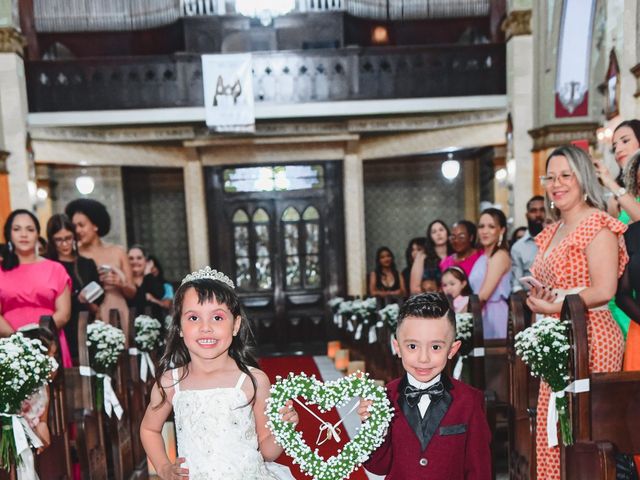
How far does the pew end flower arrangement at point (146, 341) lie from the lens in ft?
13.9

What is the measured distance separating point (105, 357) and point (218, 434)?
1.82 m

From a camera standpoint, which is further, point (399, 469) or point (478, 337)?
point (478, 337)

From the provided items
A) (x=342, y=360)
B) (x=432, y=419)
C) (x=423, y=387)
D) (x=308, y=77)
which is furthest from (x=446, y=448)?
(x=308, y=77)

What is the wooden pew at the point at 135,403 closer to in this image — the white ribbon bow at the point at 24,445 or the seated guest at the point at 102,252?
the seated guest at the point at 102,252

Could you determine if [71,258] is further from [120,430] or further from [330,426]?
[330,426]

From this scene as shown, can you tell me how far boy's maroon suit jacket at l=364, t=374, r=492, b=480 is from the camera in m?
1.62

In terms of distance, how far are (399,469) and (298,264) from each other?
309 inches

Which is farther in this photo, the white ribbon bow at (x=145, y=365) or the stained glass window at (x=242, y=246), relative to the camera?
the stained glass window at (x=242, y=246)

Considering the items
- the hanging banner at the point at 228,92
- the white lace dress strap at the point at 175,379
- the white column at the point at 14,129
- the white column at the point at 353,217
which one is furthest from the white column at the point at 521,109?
the white column at the point at 14,129

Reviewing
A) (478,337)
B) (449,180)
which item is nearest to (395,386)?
(478,337)

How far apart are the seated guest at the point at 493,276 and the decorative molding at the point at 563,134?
12.1 feet

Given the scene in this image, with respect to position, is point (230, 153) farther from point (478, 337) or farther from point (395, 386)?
point (395, 386)

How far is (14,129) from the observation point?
25.2ft

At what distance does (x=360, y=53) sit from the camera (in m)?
8.45
